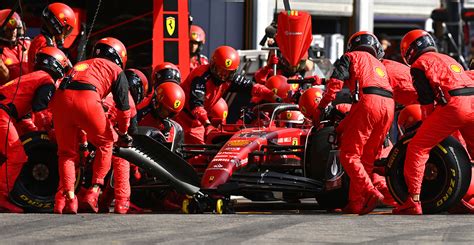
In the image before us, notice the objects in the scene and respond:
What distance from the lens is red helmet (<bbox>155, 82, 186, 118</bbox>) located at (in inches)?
579

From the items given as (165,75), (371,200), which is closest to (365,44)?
(371,200)

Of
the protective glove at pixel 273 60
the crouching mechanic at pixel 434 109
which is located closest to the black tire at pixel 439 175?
the crouching mechanic at pixel 434 109

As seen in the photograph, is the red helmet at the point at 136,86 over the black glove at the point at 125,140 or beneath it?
over

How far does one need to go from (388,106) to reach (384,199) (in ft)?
3.56

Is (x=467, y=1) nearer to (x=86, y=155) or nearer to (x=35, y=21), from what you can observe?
(x=35, y=21)

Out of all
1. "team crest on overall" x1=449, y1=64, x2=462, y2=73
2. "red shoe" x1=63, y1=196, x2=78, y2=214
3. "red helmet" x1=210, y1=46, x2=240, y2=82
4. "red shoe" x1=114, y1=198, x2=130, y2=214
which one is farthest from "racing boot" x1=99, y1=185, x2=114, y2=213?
"team crest on overall" x1=449, y1=64, x2=462, y2=73

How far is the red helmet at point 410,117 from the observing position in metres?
14.7

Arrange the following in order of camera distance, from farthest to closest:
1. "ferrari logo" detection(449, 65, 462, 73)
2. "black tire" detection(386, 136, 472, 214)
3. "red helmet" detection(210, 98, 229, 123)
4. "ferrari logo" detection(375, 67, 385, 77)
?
"red helmet" detection(210, 98, 229, 123), "ferrari logo" detection(375, 67, 385, 77), "ferrari logo" detection(449, 65, 462, 73), "black tire" detection(386, 136, 472, 214)

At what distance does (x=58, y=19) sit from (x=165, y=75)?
4.71ft

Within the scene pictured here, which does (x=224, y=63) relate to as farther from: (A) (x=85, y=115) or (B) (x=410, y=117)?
(A) (x=85, y=115)

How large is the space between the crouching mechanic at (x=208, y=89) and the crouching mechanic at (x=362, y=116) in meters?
2.63

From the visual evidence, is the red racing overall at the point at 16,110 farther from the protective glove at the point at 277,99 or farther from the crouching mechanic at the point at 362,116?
the protective glove at the point at 277,99

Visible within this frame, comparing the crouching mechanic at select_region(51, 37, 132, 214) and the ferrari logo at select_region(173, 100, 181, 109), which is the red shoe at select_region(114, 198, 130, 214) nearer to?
the crouching mechanic at select_region(51, 37, 132, 214)

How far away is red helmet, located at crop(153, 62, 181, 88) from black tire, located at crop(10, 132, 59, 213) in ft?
8.03
